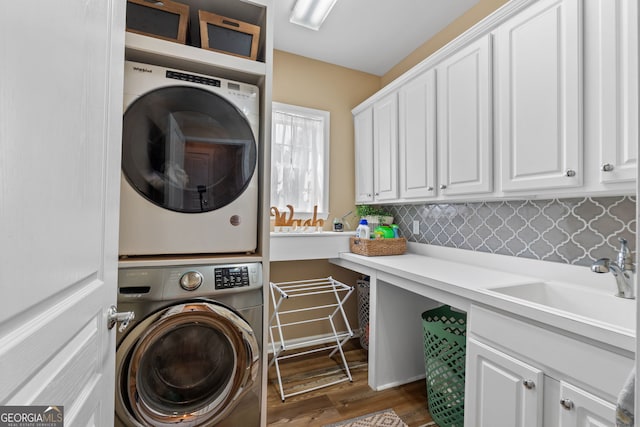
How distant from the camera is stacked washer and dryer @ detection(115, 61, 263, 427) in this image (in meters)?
1.21

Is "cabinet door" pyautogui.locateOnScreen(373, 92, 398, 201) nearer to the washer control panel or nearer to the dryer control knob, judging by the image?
the washer control panel

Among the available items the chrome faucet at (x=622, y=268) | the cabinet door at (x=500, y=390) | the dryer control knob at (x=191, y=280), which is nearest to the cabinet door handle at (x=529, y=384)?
the cabinet door at (x=500, y=390)

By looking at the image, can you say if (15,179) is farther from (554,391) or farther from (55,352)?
(554,391)

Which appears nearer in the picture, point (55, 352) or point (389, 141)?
point (55, 352)

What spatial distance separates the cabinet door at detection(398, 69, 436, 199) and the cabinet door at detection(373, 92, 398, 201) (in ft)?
0.21

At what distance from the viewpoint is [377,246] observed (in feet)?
7.64

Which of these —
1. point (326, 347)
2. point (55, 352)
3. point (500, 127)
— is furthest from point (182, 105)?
point (326, 347)

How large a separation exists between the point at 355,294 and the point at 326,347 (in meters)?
0.59

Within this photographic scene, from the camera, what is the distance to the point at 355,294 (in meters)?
2.98

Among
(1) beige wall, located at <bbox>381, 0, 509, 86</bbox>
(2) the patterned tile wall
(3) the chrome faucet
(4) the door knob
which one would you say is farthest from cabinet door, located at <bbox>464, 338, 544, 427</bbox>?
(1) beige wall, located at <bbox>381, 0, 509, 86</bbox>

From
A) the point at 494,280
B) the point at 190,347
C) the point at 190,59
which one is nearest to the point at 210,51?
the point at 190,59

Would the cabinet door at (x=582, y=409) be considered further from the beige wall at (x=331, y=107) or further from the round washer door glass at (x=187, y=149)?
the beige wall at (x=331, y=107)

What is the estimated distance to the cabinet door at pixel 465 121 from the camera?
65.3 inches

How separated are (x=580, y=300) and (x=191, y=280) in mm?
1809
